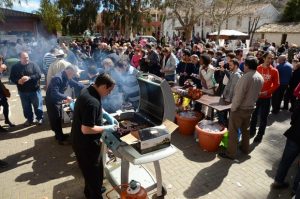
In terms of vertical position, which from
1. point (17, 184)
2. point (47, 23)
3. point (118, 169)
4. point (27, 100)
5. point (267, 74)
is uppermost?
point (47, 23)

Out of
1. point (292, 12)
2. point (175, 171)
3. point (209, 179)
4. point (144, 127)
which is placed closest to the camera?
point (144, 127)

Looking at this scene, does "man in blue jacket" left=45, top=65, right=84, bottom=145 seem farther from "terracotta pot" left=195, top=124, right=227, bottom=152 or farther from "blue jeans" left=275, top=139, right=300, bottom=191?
"blue jeans" left=275, top=139, right=300, bottom=191

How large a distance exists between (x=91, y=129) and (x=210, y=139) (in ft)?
9.95

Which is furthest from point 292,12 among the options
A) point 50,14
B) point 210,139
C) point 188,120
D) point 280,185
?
point 280,185

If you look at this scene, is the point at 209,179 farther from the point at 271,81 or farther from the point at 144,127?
the point at 271,81

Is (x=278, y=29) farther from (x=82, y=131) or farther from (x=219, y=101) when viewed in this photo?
(x=82, y=131)

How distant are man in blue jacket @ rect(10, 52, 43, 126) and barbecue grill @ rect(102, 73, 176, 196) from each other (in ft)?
11.4

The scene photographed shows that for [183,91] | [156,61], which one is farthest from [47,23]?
[183,91]

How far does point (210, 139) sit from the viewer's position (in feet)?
17.5

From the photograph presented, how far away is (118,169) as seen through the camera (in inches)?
168

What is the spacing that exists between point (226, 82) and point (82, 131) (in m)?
4.21

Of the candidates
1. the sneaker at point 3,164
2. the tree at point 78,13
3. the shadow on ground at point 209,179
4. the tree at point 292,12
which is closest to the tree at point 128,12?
the tree at point 78,13

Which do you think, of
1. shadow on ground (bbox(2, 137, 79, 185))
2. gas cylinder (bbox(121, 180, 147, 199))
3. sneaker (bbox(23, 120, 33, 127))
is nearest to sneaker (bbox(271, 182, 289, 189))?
gas cylinder (bbox(121, 180, 147, 199))

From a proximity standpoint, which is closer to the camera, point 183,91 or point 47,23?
point 183,91
